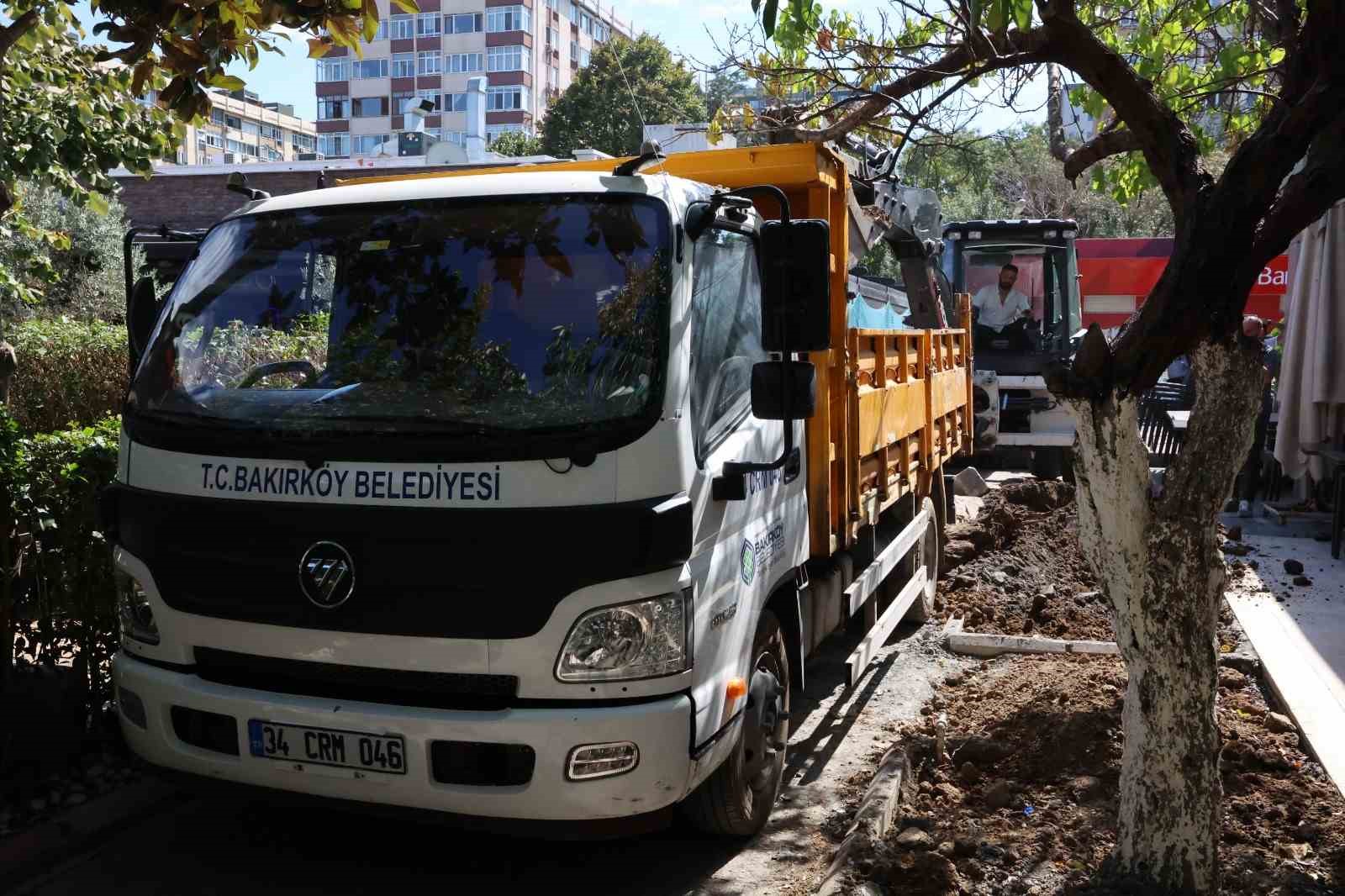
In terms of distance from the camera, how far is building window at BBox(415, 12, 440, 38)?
7875 centimetres

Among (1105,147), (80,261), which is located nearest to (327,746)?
(1105,147)

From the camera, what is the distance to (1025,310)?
1541 centimetres

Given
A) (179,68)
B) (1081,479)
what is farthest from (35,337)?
(1081,479)

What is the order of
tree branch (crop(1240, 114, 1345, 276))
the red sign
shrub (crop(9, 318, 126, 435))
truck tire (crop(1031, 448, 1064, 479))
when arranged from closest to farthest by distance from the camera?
tree branch (crop(1240, 114, 1345, 276)), shrub (crop(9, 318, 126, 435)), truck tire (crop(1031, 448, 1064, 479)), the red sign

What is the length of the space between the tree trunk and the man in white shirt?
40.3ft

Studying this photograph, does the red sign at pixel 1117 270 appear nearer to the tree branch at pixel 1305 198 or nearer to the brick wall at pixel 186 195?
the brick wall at pixel 186 195

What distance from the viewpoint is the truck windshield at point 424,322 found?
355 cm

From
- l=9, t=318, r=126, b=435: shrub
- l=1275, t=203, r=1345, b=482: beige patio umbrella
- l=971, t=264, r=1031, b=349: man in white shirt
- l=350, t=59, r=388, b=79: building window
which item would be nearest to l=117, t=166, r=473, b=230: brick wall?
l=9, t=318, r=126, b=435: shrub

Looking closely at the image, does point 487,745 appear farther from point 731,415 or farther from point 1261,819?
point 1261,819

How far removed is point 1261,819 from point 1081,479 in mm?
1548

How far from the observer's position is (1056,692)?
5.38 metres

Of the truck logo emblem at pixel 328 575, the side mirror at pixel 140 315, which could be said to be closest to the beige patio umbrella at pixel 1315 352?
the truck logo emblem at pixel 328 575

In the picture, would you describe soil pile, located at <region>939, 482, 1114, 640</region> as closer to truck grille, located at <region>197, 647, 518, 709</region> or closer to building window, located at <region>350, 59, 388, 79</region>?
truck grille, located at <region>197, 647, 518, 709</region>

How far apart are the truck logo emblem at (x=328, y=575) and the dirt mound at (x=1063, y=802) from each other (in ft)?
6.01
